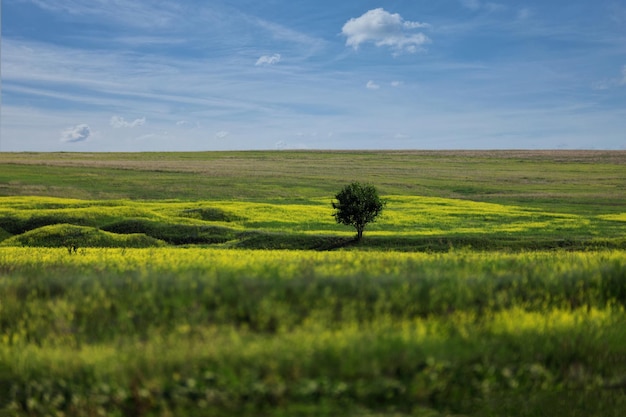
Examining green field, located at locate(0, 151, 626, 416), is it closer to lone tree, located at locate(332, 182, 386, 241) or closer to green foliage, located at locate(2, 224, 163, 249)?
green foliage, located at locate(2, 224, 163, 249)

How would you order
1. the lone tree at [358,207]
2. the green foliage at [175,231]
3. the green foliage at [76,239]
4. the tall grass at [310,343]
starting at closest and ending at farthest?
the tall grass at [310,343] → the green foliage at [76,239] → the lone tree at [358,207] → the green foliage at [175,231]

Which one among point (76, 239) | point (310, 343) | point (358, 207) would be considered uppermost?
point (310, 343)

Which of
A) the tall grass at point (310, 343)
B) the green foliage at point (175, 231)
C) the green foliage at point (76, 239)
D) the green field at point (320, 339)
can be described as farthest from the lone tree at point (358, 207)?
the tall grass at point (310, 343)

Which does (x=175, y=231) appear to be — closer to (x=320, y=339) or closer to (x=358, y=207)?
(x=358, y=207)

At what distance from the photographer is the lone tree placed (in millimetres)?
43625

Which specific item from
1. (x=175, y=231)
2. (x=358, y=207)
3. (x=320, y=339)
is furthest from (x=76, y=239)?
(x=320, y=339)

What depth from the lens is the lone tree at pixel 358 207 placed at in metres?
43.6

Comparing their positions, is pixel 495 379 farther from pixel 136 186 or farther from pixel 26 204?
pixel 136 186

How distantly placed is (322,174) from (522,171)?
4169 cm

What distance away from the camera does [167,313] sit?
324 inches

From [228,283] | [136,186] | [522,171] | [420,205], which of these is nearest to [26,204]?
[136,186]

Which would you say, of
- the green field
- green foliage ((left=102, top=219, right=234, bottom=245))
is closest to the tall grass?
the green field

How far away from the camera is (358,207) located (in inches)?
1720

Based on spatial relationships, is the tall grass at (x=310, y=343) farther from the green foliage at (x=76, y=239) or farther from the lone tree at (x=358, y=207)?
the lone tree at (x=358, y=207)
